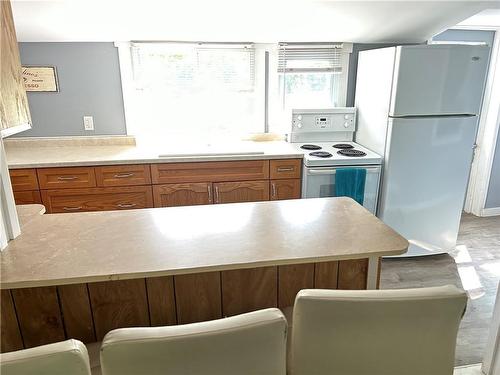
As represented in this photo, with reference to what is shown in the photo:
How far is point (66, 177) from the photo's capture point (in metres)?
2.62

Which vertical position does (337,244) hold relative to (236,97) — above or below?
below

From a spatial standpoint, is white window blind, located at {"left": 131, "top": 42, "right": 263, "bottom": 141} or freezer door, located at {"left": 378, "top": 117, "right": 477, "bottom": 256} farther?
white window blind, located at {"left": 131, "top": 42, "right": 263, "bottom": 141}

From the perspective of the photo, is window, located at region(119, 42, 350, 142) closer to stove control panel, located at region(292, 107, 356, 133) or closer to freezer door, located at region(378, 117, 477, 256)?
stove control panel, located at region(292, 107, 356, 133)

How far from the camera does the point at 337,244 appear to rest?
1262 mm

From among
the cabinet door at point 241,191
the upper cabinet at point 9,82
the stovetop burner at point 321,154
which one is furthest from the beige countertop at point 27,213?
the stovetop burner at point 321,154

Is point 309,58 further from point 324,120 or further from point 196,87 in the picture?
point 196,87

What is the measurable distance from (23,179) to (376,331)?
2598 mm

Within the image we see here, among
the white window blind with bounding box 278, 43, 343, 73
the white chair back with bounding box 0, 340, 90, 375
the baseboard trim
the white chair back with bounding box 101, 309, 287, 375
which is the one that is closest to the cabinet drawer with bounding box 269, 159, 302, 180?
the white window blind with bounding box 278, 43, 343, 73

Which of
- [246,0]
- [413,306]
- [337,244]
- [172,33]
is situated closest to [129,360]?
[413,306]

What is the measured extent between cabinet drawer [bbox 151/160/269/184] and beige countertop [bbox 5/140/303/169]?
0.15ft

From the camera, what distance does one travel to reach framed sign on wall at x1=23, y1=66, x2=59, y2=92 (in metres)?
2.91

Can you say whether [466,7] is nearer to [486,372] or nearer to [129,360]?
[486,372]

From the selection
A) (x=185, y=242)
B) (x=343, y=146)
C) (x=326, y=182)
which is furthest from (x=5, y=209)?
(x=343, y=146)

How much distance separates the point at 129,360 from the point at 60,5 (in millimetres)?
2470
